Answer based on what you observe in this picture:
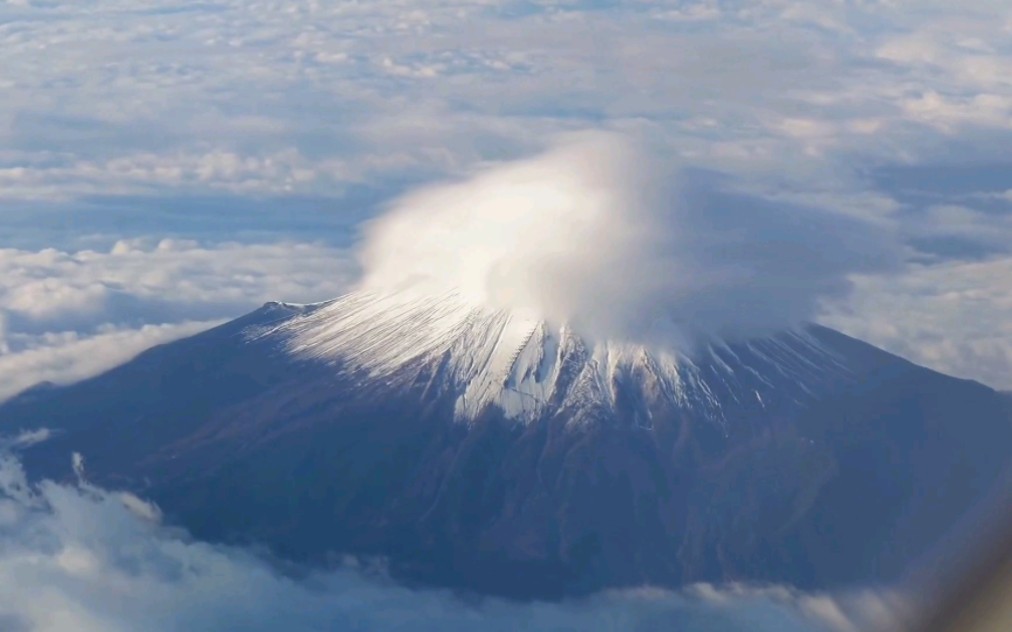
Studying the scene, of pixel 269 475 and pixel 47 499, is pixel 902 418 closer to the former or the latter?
pixel 269 475

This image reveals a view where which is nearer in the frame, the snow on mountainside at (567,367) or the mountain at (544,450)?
the mountain at (544,450)

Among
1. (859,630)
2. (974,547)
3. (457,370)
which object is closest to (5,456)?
(457,370)

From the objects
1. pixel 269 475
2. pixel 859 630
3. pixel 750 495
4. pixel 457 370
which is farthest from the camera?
→ pixel 457 370

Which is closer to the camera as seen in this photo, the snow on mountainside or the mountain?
the mountain

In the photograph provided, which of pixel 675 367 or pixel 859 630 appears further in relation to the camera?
pixel 675 367
